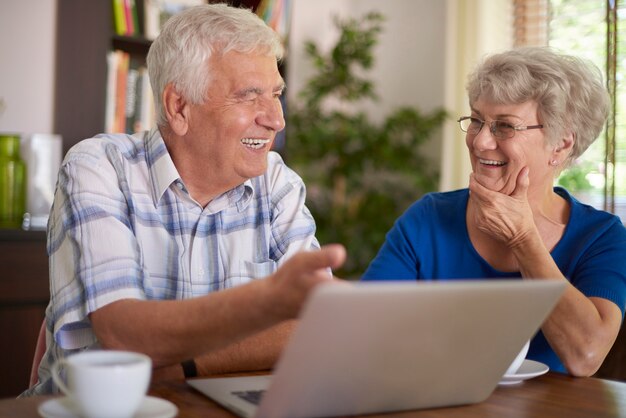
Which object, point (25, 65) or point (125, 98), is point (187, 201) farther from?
point (25, 65)

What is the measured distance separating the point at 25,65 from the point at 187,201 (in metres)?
1.83

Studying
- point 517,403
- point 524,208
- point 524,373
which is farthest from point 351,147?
point 517,403

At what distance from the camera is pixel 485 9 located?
3986 millimetres

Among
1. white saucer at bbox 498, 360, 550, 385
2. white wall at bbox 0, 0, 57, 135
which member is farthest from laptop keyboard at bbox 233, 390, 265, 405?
white wall at bbox 0, 0, 57, 135

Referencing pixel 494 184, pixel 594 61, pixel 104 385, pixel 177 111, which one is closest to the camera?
pixel 104 385

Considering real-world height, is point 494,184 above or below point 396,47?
below

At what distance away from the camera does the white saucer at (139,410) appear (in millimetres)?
924

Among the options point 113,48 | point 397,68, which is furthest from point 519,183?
→ point 397,68

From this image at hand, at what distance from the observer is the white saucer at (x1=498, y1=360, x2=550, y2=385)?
1.20 meters

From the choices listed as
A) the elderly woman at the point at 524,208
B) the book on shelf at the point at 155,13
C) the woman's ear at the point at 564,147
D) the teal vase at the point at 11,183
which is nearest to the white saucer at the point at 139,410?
the elderly woman at the point at 524,208

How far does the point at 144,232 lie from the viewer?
1546 millimetres

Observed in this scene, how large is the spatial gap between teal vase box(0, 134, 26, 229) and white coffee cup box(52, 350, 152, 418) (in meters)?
2.13

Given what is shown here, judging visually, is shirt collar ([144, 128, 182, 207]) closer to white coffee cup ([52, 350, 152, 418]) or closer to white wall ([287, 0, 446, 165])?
white coffee cup ([52, 350, 152, 418])

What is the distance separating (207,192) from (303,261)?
→ 0.79 meters
